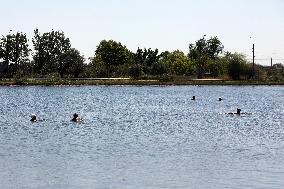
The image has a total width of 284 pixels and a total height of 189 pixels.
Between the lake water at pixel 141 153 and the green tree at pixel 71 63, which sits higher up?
the green tree at pixel 71 63

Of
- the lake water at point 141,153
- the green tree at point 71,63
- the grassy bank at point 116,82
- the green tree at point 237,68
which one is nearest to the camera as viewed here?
the lake water at point 141,153

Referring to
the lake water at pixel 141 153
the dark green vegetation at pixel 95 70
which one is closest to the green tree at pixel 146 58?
the dark green vegetation at pixel 95 70

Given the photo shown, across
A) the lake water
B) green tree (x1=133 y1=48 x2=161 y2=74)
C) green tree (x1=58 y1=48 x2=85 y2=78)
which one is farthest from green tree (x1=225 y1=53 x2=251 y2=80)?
the lake water

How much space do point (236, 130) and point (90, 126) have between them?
1331 cm

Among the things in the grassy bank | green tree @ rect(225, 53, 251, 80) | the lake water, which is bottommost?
the lake water

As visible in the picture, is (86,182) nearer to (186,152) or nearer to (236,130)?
(186,152)

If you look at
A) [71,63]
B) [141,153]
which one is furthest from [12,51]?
[141,153]

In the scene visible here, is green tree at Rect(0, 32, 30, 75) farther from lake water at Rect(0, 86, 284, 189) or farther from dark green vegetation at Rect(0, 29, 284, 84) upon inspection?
lake water at Rect(0, 86, 284, 189)

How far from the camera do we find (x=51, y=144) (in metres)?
40.2

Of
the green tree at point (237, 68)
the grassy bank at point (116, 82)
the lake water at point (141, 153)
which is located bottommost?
the lake water at point (141, 153)

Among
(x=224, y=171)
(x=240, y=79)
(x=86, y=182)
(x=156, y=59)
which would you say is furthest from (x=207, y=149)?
(x=156, y=59)

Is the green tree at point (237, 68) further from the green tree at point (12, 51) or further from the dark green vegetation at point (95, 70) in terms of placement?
the green tree at point (12, 51)

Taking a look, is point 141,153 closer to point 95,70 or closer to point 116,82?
point 116,82

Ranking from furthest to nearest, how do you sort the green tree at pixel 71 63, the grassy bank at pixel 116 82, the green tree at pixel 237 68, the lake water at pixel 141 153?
the green tree at pixel 71 63 < the green tree at pixel 237 68 < the grassy bank at pixel 116 82 < the lake water at pixel 141 153
